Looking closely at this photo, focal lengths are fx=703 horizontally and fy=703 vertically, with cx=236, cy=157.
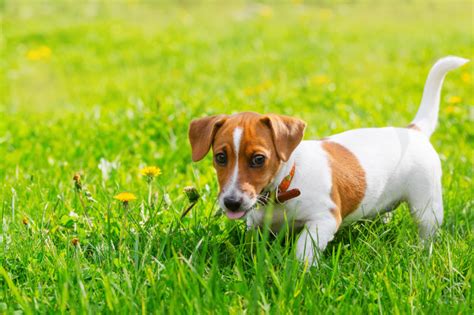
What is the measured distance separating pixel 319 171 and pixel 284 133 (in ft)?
1.28

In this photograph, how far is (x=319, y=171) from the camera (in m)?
3.54

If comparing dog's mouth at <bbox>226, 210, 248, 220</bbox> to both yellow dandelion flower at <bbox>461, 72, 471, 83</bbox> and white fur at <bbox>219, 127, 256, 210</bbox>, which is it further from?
yellow dandelion flower at <bbox>461, 72, 471, 83</bbox>

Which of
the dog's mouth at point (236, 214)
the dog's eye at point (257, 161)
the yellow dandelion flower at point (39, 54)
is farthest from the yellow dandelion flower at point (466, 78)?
the yellow dandelion flower at point (39, 54)

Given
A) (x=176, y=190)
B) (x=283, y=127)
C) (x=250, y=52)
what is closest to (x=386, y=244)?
(x=283, y=127)

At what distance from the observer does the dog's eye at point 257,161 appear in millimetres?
3182

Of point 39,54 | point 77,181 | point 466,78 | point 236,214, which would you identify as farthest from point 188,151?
point 39,54

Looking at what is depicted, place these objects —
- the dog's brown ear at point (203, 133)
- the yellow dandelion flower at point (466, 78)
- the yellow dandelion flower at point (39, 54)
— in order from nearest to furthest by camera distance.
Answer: the dog's brown ear at point (203, 133)
the yellow dandelion flower at point (466, 78)
the yellow dandelion flower at point (39, 54)

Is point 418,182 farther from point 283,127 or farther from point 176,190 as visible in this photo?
point 176,190

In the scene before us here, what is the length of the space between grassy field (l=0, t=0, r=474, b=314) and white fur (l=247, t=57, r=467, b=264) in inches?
5.0

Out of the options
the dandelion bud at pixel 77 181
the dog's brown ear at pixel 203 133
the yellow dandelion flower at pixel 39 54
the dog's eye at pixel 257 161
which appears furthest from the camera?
the yellow dandelion flower at pixel 39 54

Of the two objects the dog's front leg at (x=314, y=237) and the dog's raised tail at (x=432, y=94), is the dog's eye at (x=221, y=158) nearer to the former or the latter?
the dog's front leg at (x=314, y=237)

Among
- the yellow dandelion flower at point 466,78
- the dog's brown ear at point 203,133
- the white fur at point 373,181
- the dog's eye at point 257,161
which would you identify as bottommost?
the yellow dandelion flower at point 466,78

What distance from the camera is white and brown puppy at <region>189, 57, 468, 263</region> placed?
319 centimetres

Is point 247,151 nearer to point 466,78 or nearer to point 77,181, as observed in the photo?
point 77,181
